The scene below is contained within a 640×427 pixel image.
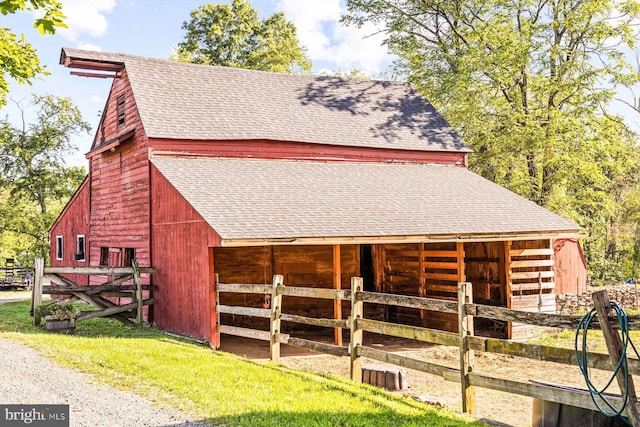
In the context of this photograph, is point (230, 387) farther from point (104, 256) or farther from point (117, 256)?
point (104, 256)

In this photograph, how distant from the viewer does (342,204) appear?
1566 cm

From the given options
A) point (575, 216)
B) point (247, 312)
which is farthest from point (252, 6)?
point (247, 312)

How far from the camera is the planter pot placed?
13.6m

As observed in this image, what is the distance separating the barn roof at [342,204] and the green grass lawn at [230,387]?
2.82m

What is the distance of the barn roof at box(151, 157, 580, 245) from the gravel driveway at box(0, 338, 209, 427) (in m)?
4.20

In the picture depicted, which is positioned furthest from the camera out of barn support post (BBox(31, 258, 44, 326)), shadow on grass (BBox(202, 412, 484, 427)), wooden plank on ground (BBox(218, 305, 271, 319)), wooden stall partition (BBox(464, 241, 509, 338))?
wooden stall partition (BBox(464, 241, 509, 338))

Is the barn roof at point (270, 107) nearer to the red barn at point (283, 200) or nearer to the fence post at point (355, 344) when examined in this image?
the red barn at point (283, 200)

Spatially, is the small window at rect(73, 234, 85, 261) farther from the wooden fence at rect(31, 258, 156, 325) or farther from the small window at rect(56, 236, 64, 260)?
the wooden fence at rect(31, 258, 156, 325)

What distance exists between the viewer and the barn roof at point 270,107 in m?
18.4

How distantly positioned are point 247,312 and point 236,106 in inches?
380

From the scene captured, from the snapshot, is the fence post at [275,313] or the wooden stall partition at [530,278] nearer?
the fence post at [275,313]

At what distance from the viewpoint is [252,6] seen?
4222 centimetres

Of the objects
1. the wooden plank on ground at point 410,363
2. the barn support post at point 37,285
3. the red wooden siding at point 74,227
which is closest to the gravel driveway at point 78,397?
the wooden plank on ground at point 410,363

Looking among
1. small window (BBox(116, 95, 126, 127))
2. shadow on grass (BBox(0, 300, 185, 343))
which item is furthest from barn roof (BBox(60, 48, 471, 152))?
shadow on grass (BBox(0, 300, 185, 343))
